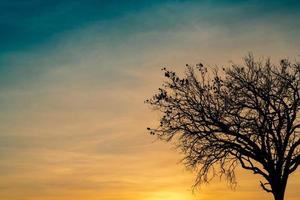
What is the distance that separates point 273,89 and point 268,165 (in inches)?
168

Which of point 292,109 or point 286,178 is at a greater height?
point 292,109

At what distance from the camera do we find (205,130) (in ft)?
104

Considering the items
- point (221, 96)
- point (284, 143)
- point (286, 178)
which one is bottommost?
point (286, 178)

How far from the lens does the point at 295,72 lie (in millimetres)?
31625

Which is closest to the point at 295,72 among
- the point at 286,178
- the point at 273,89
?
the point at 273,89

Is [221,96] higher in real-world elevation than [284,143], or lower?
higher

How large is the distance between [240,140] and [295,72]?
4936 mm

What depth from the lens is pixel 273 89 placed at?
31562 millimetres

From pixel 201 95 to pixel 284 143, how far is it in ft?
17.6

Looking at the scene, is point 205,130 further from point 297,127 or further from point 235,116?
point 297,127

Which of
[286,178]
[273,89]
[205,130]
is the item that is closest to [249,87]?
[273,89]

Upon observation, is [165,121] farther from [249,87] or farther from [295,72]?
[295,72]

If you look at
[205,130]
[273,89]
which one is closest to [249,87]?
[273,89]

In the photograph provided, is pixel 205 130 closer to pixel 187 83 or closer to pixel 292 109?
pixel 187 83
